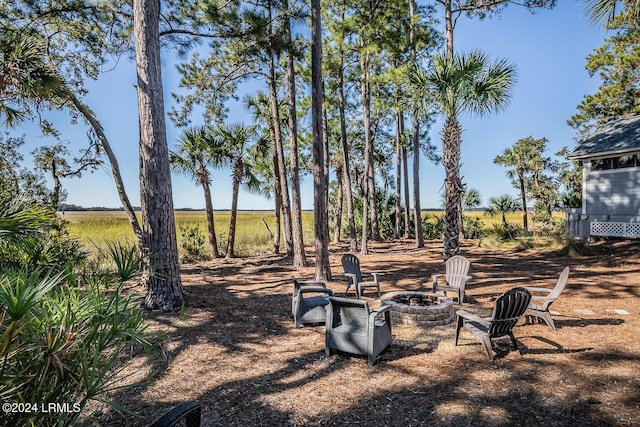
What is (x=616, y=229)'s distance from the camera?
13.1 metres

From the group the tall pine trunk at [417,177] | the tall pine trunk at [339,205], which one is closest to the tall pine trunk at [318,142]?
the tall pine trunk at [417,177]

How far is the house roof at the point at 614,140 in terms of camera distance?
523 inches

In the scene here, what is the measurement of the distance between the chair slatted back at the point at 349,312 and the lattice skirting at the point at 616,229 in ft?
47.8

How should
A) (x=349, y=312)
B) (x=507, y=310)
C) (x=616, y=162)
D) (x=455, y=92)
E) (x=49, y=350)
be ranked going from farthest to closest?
(x=616, y=162) < (x=455, y=92) < (x=349, y=312) < (x=507, y=310) < (x=49, y=350)

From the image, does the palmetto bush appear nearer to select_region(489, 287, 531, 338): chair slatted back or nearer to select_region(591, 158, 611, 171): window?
select_region(489, 287, 531, 338): chair slatted back

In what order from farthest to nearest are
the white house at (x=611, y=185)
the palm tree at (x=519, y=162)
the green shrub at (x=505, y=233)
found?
the palm tree at (x=519, y=162), the green shrub at (x=505, y=233), the white house at (x=611, y=185)

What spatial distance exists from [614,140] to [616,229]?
4117 mm

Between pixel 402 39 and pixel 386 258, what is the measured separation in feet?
28.4

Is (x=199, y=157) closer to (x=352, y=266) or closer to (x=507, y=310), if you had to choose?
(x=352, y=266)

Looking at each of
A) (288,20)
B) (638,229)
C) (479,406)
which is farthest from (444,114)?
(638,229)

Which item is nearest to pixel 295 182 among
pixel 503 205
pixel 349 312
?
pixel 349 312

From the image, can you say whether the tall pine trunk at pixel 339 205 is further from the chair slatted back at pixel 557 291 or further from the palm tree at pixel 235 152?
the chair slatted back at pixel 557 291

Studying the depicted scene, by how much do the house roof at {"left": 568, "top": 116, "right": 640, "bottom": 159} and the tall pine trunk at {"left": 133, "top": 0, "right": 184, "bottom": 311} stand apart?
1683cm

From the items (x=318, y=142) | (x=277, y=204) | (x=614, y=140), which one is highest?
(x=614, y=140)
